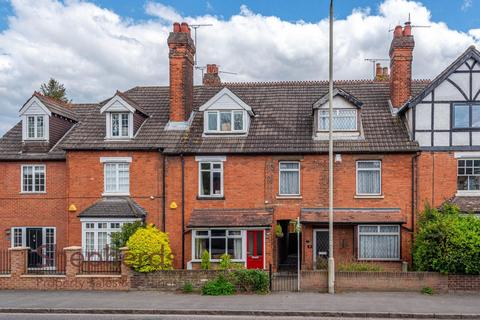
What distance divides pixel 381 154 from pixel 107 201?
13.5 m

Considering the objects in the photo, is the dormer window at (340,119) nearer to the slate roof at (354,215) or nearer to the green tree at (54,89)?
the slate roof at (354,215)

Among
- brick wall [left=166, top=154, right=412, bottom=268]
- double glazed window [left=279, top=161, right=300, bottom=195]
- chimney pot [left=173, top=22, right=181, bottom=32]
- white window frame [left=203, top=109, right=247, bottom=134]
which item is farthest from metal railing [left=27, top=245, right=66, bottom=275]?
chimney pot [left=173, top=22, right=181, bottom=32]

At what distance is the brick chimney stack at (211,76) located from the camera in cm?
3134

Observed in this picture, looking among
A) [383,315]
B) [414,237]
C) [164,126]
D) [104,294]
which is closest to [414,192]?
[414,237]

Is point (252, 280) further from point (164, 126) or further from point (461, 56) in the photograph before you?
point (461, 56)

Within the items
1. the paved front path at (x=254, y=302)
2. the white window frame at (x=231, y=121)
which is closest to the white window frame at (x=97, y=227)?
the paved front path at (x=254, y=302)

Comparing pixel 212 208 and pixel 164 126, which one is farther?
pixel 164 126

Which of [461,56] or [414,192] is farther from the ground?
[461,56]

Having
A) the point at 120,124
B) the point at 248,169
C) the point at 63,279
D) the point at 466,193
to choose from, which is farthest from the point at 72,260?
the point at 466,193

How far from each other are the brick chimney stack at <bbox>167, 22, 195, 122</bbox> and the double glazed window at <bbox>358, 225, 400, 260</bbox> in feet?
35.2

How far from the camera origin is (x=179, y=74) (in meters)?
24.8

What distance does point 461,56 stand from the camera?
2216 cm

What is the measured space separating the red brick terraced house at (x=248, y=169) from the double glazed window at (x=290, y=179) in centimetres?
5

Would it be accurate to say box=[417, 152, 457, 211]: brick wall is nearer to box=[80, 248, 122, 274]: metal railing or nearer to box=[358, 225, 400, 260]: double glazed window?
box=[358, 225, 400, 260]: double glazed window
